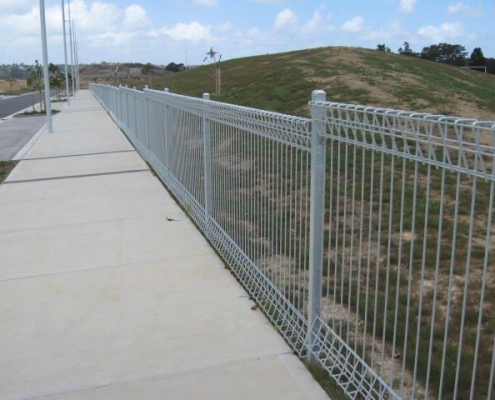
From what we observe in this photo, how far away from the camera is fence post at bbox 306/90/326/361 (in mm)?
3547

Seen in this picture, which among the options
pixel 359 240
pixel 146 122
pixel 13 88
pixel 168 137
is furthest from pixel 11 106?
pixel 13 88

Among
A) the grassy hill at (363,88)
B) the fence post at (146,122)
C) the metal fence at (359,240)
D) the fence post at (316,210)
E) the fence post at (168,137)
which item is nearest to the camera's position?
the metal fence at (359,240)

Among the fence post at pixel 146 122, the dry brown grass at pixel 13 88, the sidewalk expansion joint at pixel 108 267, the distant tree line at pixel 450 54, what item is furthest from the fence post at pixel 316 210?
the dry brown grass at pixel 13 88

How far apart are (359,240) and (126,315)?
192cm

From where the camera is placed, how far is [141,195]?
9258 mm

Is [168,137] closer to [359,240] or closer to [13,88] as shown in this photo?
[359,240]

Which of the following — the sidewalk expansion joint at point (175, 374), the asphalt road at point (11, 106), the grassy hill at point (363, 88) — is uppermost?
the grassy hill at point (363, 88)

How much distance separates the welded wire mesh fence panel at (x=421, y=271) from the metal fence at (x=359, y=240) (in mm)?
13

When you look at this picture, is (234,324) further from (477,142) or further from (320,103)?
(477,142)

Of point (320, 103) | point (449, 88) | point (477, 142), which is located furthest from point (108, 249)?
point (449, 88)

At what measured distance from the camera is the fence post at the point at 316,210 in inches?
140

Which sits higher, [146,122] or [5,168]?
[146,122]

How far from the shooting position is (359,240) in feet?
14.1

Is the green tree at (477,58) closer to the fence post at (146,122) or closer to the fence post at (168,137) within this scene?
the fence post at (146,122)
